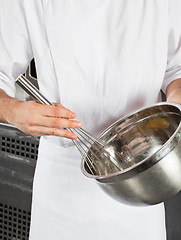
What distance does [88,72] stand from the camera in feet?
2.78

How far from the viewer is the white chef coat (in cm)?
83

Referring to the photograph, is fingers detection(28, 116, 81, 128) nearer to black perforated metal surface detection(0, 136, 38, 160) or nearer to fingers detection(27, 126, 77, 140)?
fingers detection(27, 126, 77, 140)

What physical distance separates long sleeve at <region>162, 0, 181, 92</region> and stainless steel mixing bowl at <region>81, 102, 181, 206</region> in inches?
5.8

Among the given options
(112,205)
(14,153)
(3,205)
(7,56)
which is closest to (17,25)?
(7,56)

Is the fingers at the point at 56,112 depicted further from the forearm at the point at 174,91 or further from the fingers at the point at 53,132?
the forearm at the point at 174,91

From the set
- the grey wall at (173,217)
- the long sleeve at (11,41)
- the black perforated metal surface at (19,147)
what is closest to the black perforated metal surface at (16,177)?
the black perforated metal surface at (19,147)

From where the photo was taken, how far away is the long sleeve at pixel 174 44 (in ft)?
2.73

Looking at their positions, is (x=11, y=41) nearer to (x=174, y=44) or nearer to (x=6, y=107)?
(x=6, y=107)

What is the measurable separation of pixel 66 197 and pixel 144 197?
271 mm

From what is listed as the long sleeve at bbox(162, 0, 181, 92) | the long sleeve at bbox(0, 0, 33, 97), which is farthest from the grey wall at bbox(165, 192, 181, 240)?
the long sleeve at bbox(0, 0, 33, 97)

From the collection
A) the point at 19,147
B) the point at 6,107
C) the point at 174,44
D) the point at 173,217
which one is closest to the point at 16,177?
the point at 19,147

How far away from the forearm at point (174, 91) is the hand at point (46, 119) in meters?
0.24

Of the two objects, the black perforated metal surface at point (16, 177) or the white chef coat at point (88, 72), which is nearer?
the white chef coat at point (88, 72)

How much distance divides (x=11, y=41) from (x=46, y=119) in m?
0.26
